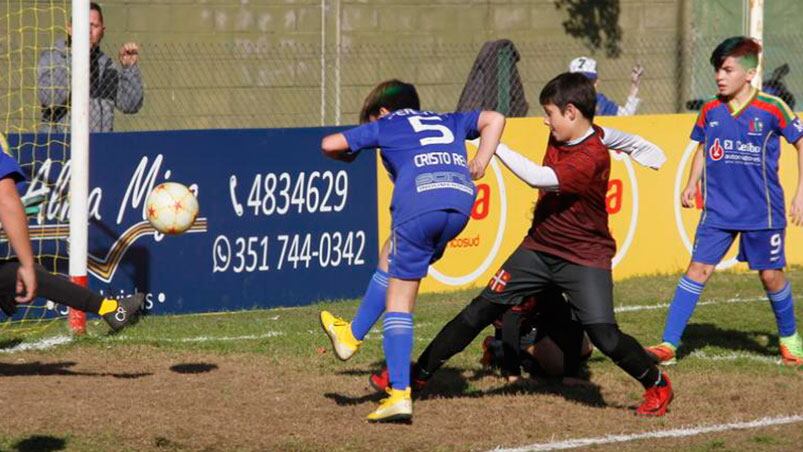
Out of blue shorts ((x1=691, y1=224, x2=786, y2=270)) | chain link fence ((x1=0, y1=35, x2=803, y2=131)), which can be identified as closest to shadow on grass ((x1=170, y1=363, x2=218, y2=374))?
blue shorts ((x1=691, y1=224, x2=786, y2=270))

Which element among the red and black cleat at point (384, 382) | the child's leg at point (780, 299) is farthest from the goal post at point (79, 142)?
the child's leg at point (780, 299)

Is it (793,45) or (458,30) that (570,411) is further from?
(793,45)

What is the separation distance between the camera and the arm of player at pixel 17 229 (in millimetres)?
7121

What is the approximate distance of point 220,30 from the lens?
17531mm

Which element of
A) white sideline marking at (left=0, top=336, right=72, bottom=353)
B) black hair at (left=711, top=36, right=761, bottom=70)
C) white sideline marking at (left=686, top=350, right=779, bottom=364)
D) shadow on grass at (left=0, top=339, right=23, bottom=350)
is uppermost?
black hair at (left=711, top=36, right=761, bottom=70)

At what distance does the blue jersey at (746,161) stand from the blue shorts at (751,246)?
5cm

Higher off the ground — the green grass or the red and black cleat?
the red and black cleat

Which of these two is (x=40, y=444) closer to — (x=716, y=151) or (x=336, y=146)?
(x=336, y=146)

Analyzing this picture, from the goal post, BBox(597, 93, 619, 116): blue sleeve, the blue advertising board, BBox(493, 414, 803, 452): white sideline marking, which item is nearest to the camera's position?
BBox(493, 414, 803, 452): white sideline marking

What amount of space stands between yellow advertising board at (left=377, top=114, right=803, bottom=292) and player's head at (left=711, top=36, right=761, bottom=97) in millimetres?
3875

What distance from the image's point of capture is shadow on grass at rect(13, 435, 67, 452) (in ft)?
23.5

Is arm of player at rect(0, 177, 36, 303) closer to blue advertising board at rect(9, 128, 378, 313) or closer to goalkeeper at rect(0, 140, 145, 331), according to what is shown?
goalkeeper at rect(0, 140, 145, 331)

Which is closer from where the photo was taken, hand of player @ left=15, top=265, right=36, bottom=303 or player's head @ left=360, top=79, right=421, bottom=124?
hand of player @ left=15, top=265, right=36, bottom=303

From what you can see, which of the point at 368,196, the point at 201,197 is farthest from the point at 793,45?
the point at 201,197
